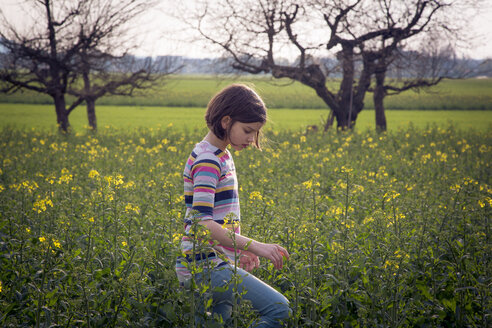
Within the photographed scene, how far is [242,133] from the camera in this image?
8.25 ft

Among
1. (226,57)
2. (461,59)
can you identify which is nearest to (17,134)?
(226,57)

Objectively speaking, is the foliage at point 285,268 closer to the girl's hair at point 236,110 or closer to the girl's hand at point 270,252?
the girl's hand at point 270,252

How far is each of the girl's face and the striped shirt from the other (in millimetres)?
85

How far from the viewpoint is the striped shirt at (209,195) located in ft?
7.50

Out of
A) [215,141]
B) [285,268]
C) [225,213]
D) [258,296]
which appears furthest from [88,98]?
[258,296]

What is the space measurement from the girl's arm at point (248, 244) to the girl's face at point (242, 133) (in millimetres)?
496

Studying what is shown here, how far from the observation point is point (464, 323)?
3.10 metres

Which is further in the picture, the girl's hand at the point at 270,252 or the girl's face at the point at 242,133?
the girl's face at the point at 242,133

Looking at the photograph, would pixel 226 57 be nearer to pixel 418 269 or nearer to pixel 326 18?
pixel 326 18

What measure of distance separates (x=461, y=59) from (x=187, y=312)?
17042mm

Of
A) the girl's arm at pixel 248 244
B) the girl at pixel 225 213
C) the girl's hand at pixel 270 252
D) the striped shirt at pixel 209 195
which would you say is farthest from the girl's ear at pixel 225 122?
the girl's hand at pixel 270 252

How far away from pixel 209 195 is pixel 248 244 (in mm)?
318

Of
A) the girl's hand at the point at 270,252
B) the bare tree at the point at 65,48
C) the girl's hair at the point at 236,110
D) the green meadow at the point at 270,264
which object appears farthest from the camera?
the bare tree at the point at 65,48

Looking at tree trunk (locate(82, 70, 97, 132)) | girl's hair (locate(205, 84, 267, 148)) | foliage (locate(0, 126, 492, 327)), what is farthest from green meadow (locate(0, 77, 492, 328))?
tree trunk (locate(82, 70, 97, 132))
